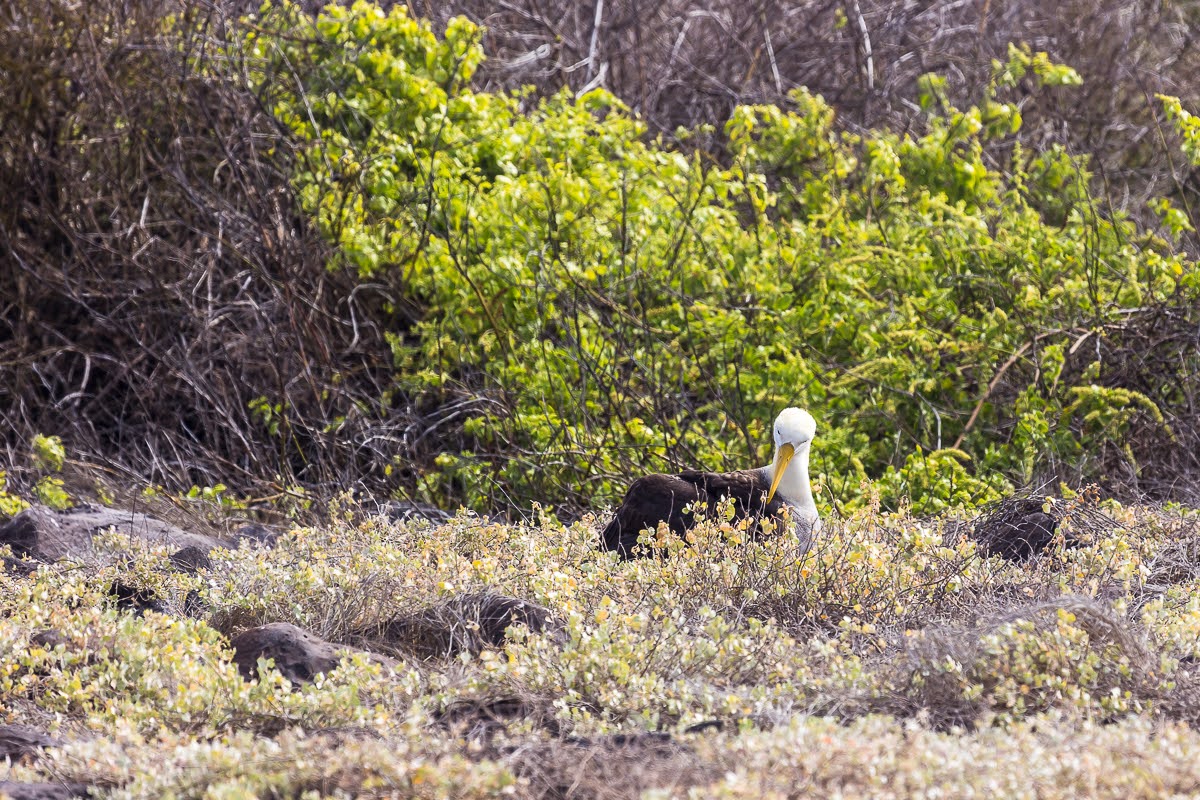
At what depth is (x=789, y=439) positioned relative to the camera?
199 inches

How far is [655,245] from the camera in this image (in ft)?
23.9

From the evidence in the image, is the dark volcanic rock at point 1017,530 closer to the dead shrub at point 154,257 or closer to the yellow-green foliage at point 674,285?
the yellow-green foliage at point 674,285

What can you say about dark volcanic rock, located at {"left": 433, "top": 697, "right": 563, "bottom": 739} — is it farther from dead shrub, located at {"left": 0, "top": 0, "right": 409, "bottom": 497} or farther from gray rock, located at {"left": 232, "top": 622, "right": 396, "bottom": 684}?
dead shrub, located at {"left": 0, "top": 0, "right": 409, "bottom": 497}

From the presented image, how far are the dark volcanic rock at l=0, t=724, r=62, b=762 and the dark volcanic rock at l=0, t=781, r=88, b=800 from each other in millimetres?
211

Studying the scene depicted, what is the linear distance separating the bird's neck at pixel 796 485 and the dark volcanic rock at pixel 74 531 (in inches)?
85.0

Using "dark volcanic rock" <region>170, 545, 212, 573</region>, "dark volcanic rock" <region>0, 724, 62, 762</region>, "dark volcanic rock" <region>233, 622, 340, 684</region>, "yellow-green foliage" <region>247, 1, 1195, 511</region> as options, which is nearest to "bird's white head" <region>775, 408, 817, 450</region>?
"yellow-green foliage" <region>247, 1, 1195, 511</region>

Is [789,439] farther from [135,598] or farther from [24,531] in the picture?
[24,531]

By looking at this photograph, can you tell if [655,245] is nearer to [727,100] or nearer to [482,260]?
[482,260]

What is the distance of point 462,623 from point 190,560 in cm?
139

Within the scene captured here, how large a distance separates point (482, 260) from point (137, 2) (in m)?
2.82

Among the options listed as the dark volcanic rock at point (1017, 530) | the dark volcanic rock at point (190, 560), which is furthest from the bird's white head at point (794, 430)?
the dark volcanic rock at point (190, 560)

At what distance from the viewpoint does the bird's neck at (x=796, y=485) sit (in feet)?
16.5

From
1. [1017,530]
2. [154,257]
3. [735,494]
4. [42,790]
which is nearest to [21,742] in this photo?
[42,790]

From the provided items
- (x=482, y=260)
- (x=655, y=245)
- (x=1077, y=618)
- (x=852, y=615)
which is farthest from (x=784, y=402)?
(x=1077, y=618)
